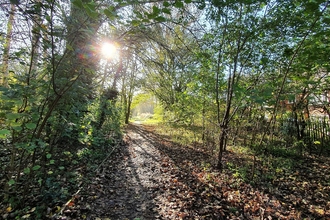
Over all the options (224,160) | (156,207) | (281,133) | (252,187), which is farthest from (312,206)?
(281,133)

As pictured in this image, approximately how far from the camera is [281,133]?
23.0 ft

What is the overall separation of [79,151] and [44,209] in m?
2.17

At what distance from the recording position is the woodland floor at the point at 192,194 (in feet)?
9.36

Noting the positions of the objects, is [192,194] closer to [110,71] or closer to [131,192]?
[131,192]

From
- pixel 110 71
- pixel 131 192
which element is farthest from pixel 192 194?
pixel 110 71

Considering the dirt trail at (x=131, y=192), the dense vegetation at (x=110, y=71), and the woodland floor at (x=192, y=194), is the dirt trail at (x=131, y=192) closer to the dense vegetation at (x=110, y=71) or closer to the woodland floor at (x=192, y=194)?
the woodland floor at (x=192, y=194)

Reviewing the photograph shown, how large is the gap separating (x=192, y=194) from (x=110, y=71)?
3.50 metres

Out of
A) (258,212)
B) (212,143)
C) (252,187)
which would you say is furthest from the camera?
(212,143)

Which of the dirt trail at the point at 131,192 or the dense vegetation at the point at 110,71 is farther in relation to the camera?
the dirt trail at the point at 131,192

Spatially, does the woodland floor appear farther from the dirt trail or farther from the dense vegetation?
the dense vegetation

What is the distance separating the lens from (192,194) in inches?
135

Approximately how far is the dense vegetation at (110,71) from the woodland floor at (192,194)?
0.42 metres

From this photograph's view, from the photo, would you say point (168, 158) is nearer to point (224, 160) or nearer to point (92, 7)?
point (224, 160)

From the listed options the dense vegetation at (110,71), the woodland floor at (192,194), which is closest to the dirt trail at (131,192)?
the woodland floor at (192,194)
